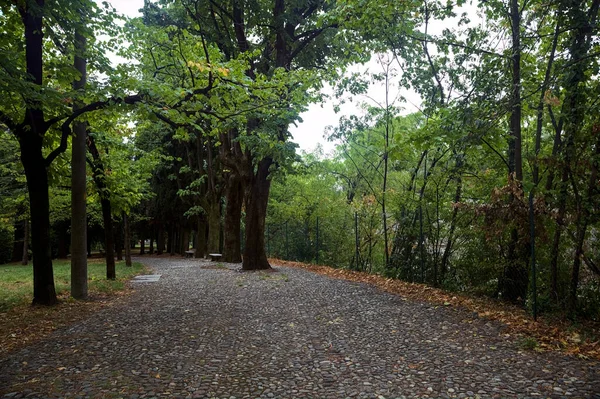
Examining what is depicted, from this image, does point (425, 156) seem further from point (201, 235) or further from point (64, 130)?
point (201, 235)

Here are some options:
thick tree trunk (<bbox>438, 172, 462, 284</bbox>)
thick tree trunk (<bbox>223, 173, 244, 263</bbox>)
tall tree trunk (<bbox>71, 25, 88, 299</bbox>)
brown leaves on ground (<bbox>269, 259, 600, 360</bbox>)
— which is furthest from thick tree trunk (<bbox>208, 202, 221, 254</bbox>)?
thick tree trunk (<bbox>438, 172, 462, 284</bbox>)

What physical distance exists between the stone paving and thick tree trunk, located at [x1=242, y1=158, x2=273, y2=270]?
6.08 meters

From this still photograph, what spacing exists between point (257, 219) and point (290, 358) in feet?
29.8

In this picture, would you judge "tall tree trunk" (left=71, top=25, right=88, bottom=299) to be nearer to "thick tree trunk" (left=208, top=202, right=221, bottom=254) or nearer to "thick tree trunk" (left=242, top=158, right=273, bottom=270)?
"thick tree trunk" (left=242, top=158, right=273, bottom=270)

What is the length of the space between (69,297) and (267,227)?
12.3 meters

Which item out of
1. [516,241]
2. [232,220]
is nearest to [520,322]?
[516,241]

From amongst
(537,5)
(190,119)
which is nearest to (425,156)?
(537,5)

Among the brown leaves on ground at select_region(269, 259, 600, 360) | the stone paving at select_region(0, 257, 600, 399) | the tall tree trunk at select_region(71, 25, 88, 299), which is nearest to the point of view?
the stone paving at select_region(0, 257, 600, 399)

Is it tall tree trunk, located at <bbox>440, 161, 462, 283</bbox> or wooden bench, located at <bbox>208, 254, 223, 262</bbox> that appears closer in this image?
tall tree trunk, located at <bbox>440, 161, 462, 283</bbox>

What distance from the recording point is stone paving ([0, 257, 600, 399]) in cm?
353

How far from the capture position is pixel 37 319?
6.25 metres

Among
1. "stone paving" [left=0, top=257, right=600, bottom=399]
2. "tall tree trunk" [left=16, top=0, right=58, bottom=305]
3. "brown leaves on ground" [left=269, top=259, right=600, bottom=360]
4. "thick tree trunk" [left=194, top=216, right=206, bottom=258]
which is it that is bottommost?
"stone paving" [left=0, top=257, right=600, bottom=399]

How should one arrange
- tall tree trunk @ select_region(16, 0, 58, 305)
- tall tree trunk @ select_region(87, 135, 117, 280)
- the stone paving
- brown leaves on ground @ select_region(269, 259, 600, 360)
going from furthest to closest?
tall tree trunk @ select_region(87, 135, 117, 280)
tall tree trunk @ select_region(16, 0, 58, 305)
brown leaves on ground @ select_region(269, 259, 600, 360)
the stone paving

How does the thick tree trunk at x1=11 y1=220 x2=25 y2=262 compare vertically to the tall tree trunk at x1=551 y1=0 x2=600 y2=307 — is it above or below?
below
